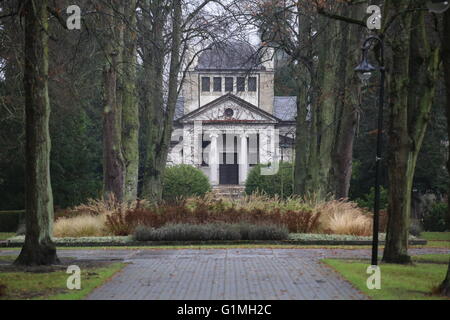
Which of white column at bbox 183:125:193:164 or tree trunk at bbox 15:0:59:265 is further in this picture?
white column at bbox 183:125:193:164

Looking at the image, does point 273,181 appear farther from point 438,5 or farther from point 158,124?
point 438,5

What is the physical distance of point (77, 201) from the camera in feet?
130

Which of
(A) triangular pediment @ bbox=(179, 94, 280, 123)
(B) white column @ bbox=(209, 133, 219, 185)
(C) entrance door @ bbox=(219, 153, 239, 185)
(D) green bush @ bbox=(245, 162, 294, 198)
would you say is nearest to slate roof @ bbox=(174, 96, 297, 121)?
(A) triangular pediment @ bbox=(179, 94, 280, 123)

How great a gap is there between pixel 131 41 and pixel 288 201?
856cm

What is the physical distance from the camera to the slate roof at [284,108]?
237 ft

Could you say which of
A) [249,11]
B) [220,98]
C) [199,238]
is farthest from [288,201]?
[220,98]

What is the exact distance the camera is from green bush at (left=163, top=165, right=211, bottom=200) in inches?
2007

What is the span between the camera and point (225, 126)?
67750 mm

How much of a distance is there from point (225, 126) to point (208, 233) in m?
46.4

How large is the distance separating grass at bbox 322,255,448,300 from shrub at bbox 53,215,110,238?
950 cm

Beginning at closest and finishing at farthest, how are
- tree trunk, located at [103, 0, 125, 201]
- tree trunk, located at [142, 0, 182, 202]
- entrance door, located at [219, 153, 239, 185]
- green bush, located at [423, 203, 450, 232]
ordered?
1. tree trunk, located at [103, 0, 125, 201]
2. tree trunk, located at [142, 0, 182, 202]
3. green bush, located at [423, 203, 450, 232]
4. entrance door, located at [219, 153, 239, 185]

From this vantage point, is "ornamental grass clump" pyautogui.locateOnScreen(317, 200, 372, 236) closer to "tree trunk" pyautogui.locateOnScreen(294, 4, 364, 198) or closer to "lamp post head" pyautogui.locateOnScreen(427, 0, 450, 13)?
"tree trunk" pyautogui.locateOnScreen(294, 4, 364, 198)

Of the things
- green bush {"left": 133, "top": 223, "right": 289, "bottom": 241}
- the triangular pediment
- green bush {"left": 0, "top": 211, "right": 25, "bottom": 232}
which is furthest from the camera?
the triangular pediment
